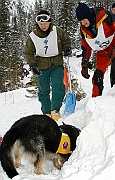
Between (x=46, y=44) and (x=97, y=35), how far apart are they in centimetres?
99

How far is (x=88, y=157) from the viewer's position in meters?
2.92

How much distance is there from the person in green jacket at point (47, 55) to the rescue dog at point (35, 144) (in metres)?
1.46

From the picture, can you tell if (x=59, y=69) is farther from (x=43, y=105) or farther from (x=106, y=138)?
(x=106, y=138)

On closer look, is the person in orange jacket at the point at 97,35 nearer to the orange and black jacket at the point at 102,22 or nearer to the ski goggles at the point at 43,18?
the orange and black jacket at the point at 102,22

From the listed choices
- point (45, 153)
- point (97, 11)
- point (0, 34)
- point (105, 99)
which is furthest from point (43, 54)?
point (0, 34)

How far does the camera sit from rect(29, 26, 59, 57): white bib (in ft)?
15.9

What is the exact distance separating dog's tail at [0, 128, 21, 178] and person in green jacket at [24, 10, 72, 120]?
1.75 metres

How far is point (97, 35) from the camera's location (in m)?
4.56

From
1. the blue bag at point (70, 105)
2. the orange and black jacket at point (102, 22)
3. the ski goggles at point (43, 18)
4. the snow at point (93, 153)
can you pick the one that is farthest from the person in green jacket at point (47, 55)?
the snow at point (93, 153)

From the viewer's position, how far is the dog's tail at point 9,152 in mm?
2807

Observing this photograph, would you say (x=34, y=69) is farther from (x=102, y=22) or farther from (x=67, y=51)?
(x=102, y=22)

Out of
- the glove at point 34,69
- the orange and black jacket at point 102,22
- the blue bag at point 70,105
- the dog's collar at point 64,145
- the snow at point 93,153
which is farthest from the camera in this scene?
the blue bag at point 70,105

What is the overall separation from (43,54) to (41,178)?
267cm

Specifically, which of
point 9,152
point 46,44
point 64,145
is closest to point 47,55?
point 46,44
